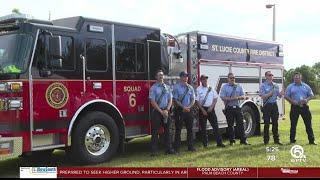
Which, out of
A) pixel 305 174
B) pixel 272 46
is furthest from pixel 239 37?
pixel 305 174

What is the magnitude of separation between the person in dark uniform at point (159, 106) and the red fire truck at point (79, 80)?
1.08 feet

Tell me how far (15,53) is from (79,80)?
128 centimetres

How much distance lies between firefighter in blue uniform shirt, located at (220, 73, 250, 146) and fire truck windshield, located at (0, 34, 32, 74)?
516 cm

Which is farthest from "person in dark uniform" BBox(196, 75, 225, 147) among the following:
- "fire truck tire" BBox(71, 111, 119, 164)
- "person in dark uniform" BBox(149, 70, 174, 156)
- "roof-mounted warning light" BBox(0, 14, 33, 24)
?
"roof-mounted warning light" BBox(0, 14, 33, 24)

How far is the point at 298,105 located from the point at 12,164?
664 cm

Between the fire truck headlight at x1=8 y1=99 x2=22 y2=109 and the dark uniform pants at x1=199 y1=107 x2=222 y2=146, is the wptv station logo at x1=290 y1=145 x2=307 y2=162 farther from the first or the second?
the fire truck headlight at x1=8 y1=99 x2=22 y2=109

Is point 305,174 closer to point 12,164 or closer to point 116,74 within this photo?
point 116,74

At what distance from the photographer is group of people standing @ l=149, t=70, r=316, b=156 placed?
423 inches

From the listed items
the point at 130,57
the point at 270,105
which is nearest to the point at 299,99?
the point at 270,105

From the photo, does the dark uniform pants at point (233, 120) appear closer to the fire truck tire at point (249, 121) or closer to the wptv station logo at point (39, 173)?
the fire truck tire at point (249, 121)

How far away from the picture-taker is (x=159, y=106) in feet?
35.2

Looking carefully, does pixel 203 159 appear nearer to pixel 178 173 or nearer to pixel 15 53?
pixel 178 173

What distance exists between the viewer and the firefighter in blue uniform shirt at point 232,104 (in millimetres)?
12195

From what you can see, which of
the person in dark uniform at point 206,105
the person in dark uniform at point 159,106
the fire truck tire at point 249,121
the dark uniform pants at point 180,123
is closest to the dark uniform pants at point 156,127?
the person in dark uniform at point 159,106
